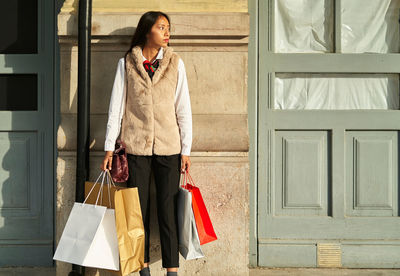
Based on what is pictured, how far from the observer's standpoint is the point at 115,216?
4.17m

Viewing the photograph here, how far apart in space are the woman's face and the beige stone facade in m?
0.34

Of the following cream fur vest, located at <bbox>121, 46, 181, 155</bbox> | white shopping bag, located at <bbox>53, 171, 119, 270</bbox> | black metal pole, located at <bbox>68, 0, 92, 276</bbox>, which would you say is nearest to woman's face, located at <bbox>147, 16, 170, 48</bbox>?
cream fur vest, located at <bbox>121, 46, 181, 155</bbox>

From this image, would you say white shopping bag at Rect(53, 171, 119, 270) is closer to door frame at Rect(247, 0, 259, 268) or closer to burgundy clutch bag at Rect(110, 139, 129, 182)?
burgundy clutch bag at Rect(110, 139, 129, 182)

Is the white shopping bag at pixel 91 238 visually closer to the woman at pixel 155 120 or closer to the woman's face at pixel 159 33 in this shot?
the woman at pixel 155 120

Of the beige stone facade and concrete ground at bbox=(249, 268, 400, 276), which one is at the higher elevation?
the beige stone facade

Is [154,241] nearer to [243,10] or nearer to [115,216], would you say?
[115,216]

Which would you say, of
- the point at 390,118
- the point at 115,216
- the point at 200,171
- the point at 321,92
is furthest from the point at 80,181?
the point at 390,118

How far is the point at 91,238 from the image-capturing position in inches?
162

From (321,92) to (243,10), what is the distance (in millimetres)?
1141

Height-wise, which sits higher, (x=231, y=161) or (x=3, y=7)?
(x=3, y=7)

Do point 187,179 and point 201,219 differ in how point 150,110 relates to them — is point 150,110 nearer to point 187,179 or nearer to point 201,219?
point 187,179

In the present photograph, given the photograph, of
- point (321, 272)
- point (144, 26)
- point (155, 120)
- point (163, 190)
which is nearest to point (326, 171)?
point (321, 272)

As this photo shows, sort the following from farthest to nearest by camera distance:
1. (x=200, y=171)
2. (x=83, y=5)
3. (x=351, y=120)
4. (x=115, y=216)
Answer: (x=351, y=120), (x=200, y=171), (x=83, y=5), (x=115, y=216)

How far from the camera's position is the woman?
4406 millimetres
